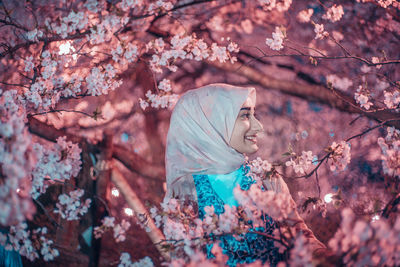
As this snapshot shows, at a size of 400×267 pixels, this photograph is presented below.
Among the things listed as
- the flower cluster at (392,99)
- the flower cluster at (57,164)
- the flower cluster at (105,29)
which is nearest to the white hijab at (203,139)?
the flower cluster at (57,164)

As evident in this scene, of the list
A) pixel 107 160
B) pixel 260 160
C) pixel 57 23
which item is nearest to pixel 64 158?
pixel 107 160

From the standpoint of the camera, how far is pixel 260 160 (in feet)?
6.61

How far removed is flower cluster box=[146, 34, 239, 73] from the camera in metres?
2.04

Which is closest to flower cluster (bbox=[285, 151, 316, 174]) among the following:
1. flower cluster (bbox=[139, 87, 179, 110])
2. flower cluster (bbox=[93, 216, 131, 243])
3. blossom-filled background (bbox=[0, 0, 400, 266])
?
blossom-filled background (bbox=[0, 0, 400, 266])

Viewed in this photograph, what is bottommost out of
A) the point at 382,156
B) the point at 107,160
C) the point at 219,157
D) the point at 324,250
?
the point at 324,250

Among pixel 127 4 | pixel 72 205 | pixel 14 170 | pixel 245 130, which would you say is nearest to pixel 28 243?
pixel 72 205

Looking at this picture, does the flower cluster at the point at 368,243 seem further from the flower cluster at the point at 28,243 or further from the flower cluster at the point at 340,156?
the flower cluster at the point at 28,243

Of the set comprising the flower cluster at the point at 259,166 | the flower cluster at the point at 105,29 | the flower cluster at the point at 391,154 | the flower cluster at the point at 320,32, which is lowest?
the flower cluster at the point at 391,154

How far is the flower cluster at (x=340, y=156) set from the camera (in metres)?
2.01

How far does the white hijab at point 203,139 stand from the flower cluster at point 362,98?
0.74 meters

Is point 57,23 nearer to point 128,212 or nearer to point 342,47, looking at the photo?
point 128,212

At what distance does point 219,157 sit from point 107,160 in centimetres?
63

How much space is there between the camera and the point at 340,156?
2012 mm

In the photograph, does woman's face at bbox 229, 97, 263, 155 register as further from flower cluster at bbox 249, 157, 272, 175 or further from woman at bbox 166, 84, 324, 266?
flower cluster at bbox 249, 157, 272, 175
